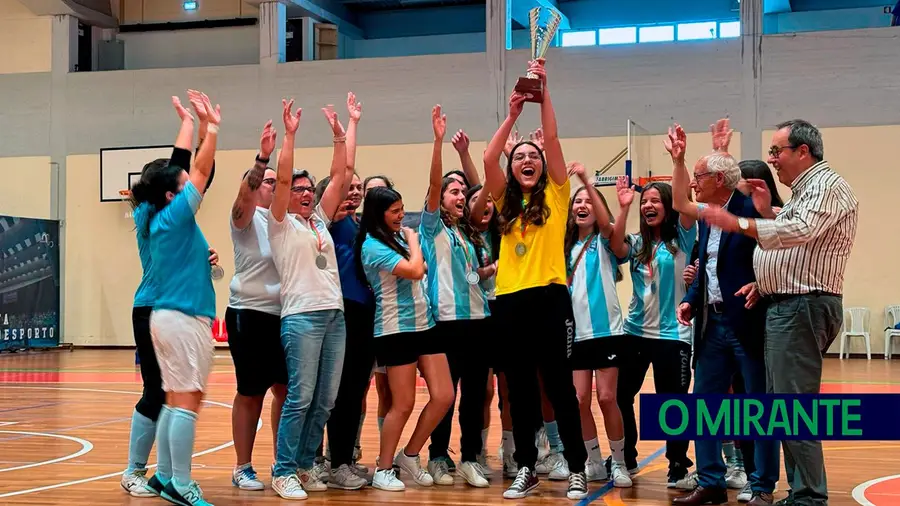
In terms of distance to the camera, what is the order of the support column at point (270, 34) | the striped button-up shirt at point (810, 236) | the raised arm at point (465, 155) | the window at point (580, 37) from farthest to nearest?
the window at point (580, 37) < the support column at point (270, 34) < the raised arm at point (465, 155) < the striped button-up shirt at point (810, 236)

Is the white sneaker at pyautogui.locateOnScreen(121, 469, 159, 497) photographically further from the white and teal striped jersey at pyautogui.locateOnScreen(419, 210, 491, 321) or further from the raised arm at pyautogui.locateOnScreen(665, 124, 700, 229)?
the raised arm at pyautogui.locateOnScreen(665, 124, 700, 229)

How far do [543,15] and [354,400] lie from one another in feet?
47.2

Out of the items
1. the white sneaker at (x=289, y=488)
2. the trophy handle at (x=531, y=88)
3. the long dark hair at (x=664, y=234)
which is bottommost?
the white sneaker at (x=289, y=488)

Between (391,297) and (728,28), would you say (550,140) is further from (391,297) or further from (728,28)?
(728,28)

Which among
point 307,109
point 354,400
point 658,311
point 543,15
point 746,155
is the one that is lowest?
point 354,400

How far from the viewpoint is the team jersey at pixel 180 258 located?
448 cm

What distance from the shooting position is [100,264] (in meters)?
19.1

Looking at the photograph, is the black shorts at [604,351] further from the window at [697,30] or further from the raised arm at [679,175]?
the window at [697,30]

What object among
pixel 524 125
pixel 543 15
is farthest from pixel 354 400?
pixel 543 15

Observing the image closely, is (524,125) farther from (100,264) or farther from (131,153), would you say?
(100,264)

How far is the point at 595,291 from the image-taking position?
223 inches

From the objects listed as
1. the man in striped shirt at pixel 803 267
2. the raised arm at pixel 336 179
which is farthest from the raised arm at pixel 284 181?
the man in striped shirt at pixel 803 267

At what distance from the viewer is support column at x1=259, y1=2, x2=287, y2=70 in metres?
18.2

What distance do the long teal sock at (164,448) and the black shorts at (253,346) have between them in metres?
0.68
